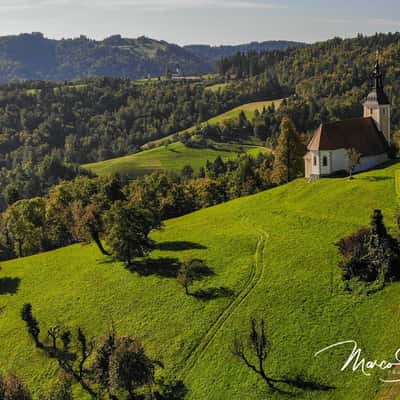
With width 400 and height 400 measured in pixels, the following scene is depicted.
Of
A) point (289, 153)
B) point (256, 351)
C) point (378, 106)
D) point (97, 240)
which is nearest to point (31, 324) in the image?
point (97, 240)

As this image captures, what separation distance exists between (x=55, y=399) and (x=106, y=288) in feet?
66.3

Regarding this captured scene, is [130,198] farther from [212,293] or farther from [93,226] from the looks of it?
[212,293]

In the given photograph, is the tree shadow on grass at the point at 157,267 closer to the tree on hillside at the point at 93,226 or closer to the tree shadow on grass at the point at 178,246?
the tree shadow on grass at the point at 178,246

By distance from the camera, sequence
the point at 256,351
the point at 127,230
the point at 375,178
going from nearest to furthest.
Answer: the point at 256,351 < the point at 127,230 < the point at 375,178

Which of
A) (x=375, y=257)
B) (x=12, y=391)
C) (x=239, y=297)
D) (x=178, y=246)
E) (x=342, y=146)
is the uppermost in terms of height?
(x=342, y=146)

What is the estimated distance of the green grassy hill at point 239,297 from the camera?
45125 mm

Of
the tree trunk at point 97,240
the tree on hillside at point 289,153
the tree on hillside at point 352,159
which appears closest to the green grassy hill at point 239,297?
the tree trunk at point 97,240

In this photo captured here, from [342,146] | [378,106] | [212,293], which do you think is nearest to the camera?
[212,293]

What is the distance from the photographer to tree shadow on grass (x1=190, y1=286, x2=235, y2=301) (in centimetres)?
5597

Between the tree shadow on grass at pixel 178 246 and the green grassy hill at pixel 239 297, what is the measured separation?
9.2 inches

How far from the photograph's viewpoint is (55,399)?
44281 millimetres

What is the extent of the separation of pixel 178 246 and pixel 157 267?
19.2ft

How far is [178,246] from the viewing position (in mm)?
70812

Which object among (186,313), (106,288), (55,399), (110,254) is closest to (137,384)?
(55,399)
